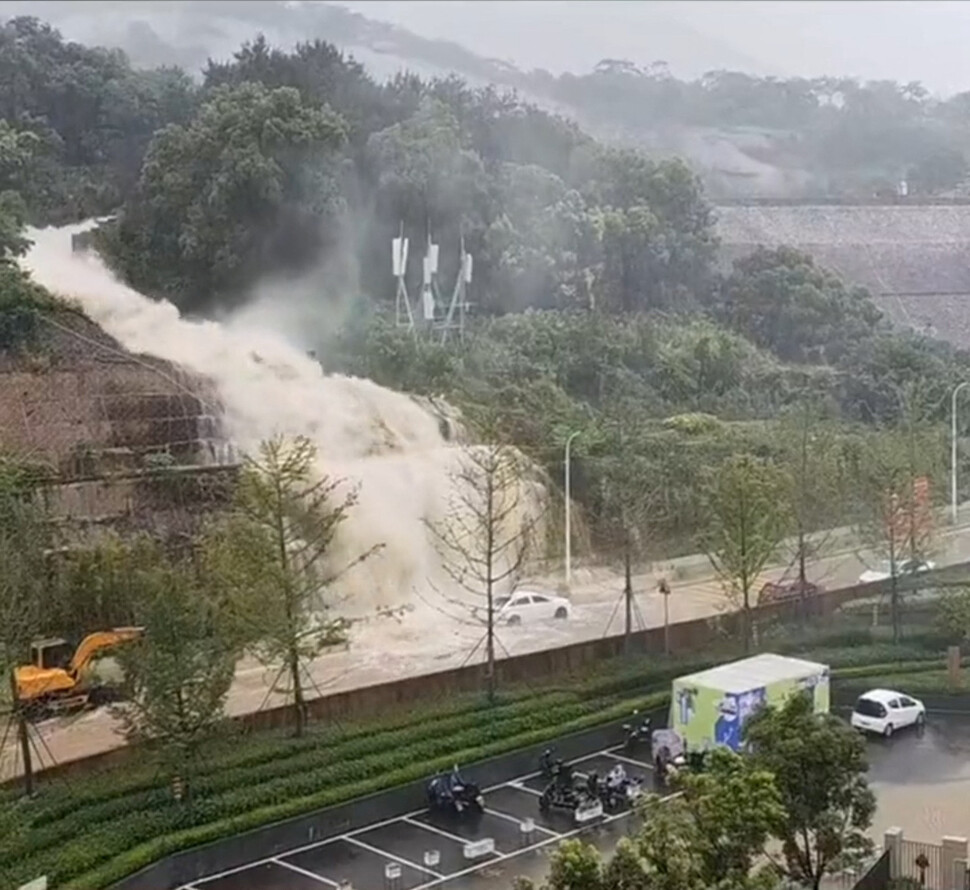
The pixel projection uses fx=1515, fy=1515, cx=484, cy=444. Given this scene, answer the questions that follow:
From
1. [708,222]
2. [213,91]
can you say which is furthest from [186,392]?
[708,222]

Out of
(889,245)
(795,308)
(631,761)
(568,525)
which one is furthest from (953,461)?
(889,245)

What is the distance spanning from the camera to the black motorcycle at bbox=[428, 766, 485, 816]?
1024 cm

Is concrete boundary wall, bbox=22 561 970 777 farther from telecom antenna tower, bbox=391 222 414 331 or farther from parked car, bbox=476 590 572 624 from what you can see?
telecom antenna tower, bbox=391 222 414 331

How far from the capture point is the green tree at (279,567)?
1082cm

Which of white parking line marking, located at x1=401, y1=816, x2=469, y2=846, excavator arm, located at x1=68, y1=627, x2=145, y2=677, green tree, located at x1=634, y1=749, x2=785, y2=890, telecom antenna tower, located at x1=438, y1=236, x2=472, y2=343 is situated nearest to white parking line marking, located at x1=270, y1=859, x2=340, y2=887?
white parking line marking, located at x1=401, y1=816, x2=469, y2=846

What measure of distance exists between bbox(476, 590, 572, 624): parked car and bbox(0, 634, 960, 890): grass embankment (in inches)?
75.0

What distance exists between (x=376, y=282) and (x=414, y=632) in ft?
34.8

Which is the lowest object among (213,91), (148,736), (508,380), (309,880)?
(309,880)

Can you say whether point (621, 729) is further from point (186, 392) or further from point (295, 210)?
point (295, 210)

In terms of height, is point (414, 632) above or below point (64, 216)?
below

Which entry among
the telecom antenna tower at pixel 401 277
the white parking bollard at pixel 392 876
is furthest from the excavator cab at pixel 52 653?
the telecom antenna tower at pixel 401 277

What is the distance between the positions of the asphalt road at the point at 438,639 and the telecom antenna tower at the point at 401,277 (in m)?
7.33

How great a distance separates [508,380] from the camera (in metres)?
21.5

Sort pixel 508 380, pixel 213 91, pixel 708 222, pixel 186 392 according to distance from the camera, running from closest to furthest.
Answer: pixel 186 392, pixel 508 380, pixel 213 91, pixel 708 222
